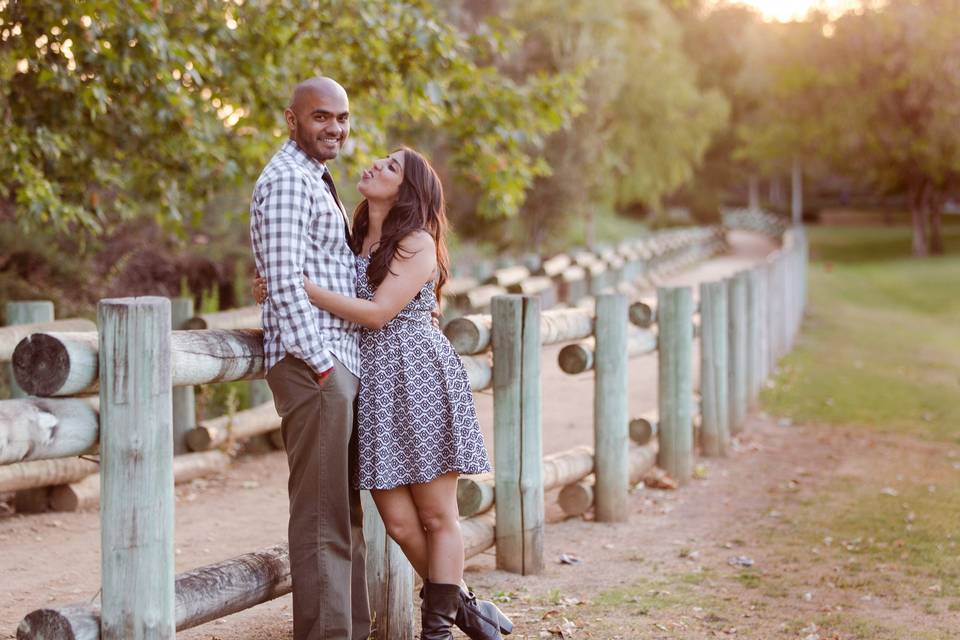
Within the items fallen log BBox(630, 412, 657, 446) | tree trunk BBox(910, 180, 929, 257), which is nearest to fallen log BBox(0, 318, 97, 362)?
fallen log BBox(630, 412, 657, 446)

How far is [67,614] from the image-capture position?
11.1ft

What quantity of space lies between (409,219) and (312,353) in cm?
69

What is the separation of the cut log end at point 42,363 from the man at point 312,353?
0.70m

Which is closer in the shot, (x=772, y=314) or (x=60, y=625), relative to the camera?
(x=60, y=625)

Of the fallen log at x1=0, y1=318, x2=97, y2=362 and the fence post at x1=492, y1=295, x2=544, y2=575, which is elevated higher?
the fallen log at x1=0, y1=318, x2=97, y2=362

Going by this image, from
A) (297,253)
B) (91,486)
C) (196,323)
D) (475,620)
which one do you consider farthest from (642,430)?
(297,253)

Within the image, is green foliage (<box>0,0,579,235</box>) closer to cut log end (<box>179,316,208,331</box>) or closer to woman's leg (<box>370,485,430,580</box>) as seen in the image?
cut log end (<box>179,316,208,331</box>)

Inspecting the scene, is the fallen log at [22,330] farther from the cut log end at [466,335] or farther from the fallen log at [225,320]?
the cut log end at [466,335]

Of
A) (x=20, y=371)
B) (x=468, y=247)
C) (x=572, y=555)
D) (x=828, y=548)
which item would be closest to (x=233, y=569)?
(x=20, y=371)

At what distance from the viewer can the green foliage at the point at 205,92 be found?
7262 mm

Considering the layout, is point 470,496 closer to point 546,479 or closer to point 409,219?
point 546,479

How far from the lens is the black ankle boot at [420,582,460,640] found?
4.28 m

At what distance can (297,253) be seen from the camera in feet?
12.1

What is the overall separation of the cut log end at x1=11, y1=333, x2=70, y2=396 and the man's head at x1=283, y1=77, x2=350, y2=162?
1.09m
